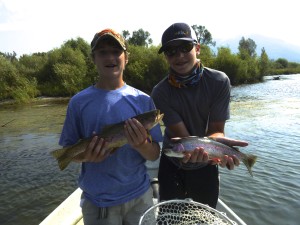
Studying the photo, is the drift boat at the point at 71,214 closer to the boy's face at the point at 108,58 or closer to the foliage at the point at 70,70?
the boy's face at the point at 108,58

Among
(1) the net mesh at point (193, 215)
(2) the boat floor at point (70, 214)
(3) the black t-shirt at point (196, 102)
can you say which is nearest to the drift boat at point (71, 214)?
(2) the boat floor at point (70, 214)

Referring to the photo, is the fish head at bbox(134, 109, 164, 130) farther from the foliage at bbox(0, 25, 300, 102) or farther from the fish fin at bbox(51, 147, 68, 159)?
the foliage at bbox(0, 25, 300, 102)

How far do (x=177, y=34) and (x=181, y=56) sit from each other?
0.25 meters

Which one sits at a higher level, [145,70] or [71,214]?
[145,70]

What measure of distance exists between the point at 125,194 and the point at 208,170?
1288mm

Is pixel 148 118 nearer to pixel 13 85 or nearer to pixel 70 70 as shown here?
pixel 13 85

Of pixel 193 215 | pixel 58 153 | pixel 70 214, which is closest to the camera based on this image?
pixel 58 153

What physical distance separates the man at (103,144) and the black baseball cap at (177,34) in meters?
0.58

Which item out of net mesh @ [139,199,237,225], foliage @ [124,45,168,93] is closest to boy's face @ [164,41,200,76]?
net mesh @ [139,199,237,225]

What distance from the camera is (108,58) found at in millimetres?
3252

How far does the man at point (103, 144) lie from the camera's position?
3.00 meters

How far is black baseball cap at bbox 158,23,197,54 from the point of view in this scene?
360 centimetres

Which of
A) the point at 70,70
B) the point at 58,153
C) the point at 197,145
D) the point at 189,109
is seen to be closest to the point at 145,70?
the point at 70,70

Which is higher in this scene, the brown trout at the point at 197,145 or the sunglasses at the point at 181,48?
the sunglasses at the point at 181,48
